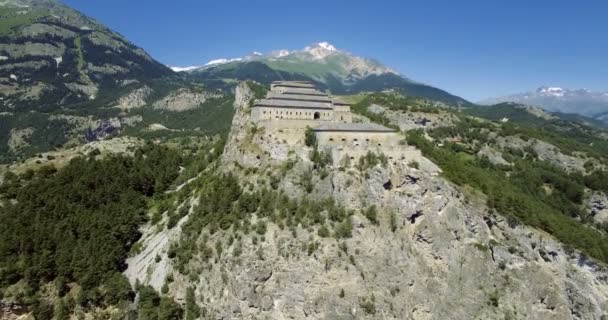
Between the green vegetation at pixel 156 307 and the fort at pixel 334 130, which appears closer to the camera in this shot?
the green vegetation at pixel 156 307

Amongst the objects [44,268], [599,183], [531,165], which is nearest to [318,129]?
[44,268]

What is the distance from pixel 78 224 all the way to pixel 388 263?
63.9 metres

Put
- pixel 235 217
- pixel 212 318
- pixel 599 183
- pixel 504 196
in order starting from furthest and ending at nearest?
1. pixel 599 183
2. pixel 504 196
3. pixel 235 217
4. pixel 212 318

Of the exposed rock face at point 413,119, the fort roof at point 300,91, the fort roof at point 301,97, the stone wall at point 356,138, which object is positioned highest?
the fort roof at point 300,91

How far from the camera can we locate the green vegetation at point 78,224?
73625 mm

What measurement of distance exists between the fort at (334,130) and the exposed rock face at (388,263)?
2566 mm

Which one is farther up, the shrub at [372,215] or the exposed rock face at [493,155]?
the shrub at [372,215]

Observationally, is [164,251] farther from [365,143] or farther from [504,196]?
[504,196]

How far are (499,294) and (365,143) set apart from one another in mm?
34793

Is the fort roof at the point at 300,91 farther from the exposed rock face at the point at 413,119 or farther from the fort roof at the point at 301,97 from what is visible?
the exposed rock face at the point at 413,119

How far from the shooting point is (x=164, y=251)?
2894 inches

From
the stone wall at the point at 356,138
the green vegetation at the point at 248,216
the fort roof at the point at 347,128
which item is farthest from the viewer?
the fort roof at the point at 347,128

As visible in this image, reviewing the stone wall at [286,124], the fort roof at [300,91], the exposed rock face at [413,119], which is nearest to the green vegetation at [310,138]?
the stone wall at [286,124]

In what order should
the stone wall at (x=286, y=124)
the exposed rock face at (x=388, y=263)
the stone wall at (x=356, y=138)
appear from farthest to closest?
1. the stone wall at (x=286, y=124)
2. the stone wall at (x=356, y=138)
3. the exposed rock face at (x=388, y=263)
